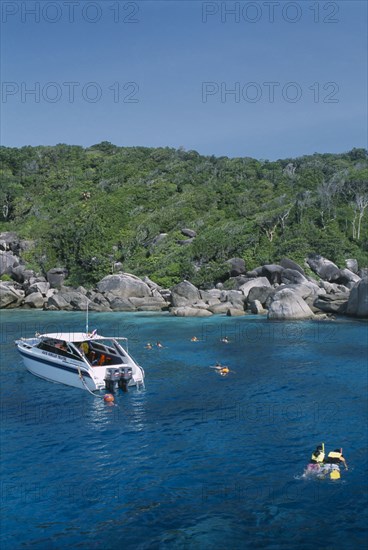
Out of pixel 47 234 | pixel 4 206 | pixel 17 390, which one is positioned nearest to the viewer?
pixel 17 390

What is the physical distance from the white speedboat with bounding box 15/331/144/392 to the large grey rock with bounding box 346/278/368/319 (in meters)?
29.0

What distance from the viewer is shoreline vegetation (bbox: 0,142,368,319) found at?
197 feet

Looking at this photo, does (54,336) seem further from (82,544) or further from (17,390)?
(82,544)

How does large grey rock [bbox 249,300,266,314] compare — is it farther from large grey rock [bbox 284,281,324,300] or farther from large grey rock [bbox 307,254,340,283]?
large grey rock [bbox 307,254,340,283]

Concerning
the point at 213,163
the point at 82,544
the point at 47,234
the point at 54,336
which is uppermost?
the point at 213,163

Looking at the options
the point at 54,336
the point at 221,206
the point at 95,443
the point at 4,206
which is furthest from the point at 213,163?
the point at 95,443

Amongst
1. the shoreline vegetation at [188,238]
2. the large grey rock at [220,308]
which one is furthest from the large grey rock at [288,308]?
the large grey rock at [220,308]

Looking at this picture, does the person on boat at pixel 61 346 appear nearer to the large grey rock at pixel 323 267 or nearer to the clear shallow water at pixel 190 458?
the clear shallow water at pixel 190 458

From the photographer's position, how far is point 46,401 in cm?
2466

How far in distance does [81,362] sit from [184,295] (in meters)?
33.3

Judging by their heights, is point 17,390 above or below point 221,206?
below

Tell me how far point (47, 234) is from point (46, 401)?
61.3 meters

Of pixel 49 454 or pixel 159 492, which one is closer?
pixel 159 492

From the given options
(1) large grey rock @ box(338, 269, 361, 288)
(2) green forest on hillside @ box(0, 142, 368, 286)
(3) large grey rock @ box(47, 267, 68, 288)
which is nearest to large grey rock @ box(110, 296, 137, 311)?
(2) green forest on hillside @ box(0, 142, 368, 286)
